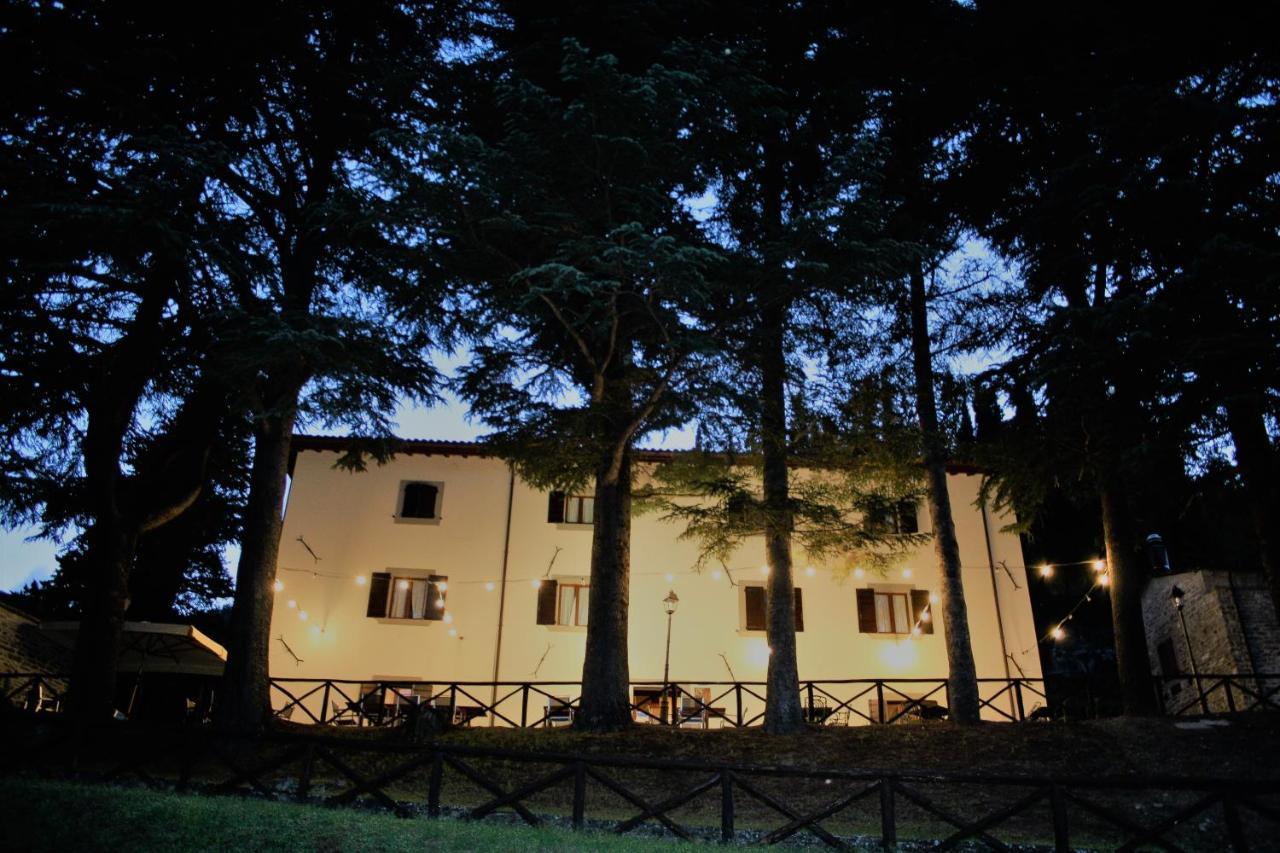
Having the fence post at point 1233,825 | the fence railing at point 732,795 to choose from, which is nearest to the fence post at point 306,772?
the fence railing at point 732,795

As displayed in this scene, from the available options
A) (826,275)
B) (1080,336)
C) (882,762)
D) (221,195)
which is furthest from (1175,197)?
(221,195)

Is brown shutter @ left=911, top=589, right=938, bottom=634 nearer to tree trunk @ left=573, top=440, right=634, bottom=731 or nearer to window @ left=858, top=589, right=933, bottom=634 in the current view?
window @ left=858, top=589, right=933, bottom=634

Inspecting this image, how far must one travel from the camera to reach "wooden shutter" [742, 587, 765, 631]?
18.7m

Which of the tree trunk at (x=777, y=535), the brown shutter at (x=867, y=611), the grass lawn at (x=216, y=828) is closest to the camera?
the grass lawn at (x=216, y=828)

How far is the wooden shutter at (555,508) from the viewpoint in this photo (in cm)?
1953

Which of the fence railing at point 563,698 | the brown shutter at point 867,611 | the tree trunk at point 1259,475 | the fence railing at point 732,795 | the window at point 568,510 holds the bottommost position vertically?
the fence railing at point 732,795

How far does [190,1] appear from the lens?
10.9 meters

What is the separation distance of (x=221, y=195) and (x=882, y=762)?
1308cm

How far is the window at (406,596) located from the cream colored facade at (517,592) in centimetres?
14

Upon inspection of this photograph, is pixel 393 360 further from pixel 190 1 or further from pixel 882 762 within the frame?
pixel 882 762

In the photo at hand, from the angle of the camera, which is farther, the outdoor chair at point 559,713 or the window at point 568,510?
the window at point 568,510

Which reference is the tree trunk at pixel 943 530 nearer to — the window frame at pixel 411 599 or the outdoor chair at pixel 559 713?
the outdoor chair at pixel 559 713

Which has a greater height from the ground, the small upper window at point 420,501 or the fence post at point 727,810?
the small upper window at point 420,501

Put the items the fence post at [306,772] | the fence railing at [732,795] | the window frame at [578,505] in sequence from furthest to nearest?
1. the window frame at [578,505]
2. the fence post at [306,772]
3. the fence railing at [732,795]
